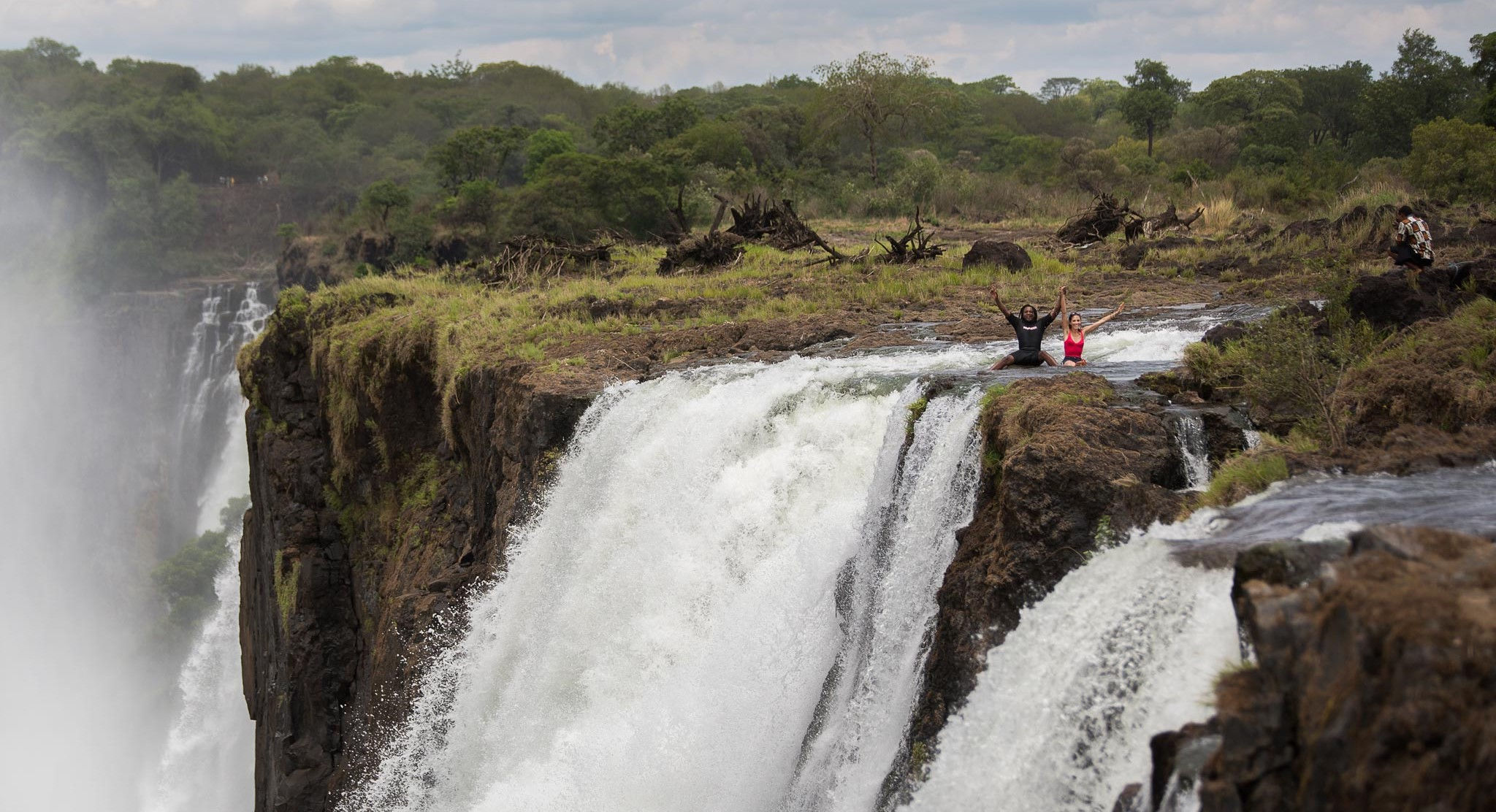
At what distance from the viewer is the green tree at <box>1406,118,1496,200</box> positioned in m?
17.2

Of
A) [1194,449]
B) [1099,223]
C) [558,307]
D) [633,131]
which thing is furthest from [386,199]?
[1194,449]

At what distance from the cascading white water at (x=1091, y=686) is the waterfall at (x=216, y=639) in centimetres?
2063

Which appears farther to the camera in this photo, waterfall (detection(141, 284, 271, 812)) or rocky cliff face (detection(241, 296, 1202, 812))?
waterfall (detection(141, 284, 271, 812))

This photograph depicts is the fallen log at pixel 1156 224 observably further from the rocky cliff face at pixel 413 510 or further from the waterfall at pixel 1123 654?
the waterfall at pixel 1123 654

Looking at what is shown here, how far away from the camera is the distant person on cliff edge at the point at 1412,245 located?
10.9m

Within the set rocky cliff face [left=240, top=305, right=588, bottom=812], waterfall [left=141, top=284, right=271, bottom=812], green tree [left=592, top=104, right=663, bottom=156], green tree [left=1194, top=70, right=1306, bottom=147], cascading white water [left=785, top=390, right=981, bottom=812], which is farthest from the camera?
green tree [left=592, top=104, right=663, bottom=156]

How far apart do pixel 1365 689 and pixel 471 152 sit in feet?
149

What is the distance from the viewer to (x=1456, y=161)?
1758cm

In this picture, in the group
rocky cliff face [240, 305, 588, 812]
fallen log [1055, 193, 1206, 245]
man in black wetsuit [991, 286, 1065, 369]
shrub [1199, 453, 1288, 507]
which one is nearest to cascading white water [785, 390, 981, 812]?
shrub [1199, 453, 1288, 507]

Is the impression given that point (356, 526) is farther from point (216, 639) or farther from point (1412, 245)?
point (216, 639)

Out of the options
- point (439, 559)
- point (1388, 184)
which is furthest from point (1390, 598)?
point (1388, 184)

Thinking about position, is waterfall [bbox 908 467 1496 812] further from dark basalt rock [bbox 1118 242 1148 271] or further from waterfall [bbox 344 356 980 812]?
dark basalt rock [bbox 1118 242 1148 271]

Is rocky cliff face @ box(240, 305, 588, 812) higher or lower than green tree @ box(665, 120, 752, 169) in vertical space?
lower

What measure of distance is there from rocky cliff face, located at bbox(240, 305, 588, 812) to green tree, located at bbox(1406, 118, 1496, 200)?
529 inches
